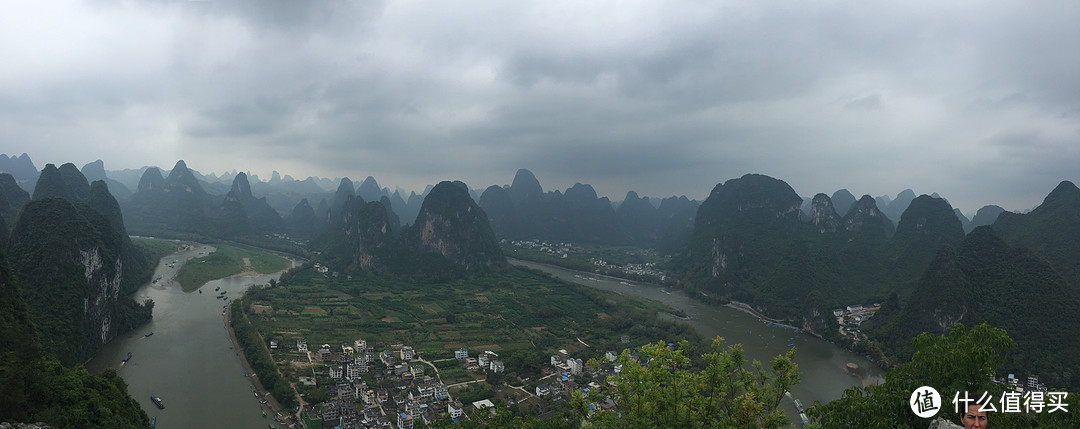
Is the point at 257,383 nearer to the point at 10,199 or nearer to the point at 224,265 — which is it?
the point at 224,265

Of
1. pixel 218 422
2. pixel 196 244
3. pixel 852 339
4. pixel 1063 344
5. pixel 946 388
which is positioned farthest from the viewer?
pixel 196 244

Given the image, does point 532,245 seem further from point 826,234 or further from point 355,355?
point 355,355

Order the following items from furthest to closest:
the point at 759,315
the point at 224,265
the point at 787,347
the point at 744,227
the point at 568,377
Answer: the point at 744,227
the point at 224,265
the point at 759,315
the point at 787,347
the point at 568,377

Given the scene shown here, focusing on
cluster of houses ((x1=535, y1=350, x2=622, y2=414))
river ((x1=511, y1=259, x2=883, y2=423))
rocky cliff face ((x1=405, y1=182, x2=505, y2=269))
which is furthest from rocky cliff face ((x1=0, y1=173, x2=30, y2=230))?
river ((x1=511, y1=259, x2=883, y2=423))

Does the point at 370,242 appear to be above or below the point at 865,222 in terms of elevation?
below

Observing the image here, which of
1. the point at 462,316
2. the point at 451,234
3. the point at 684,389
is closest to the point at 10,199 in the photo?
the point at 451,234

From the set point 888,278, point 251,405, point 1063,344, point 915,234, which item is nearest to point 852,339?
point 1063,344

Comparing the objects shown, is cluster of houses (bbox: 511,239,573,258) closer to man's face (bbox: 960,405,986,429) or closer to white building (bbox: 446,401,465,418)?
white building (bbox: 446,401,465,418)

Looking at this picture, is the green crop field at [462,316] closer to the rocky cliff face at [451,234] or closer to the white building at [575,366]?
the white building at [575,366]
